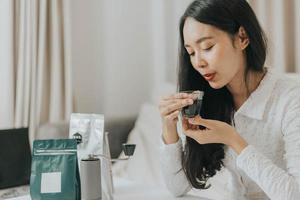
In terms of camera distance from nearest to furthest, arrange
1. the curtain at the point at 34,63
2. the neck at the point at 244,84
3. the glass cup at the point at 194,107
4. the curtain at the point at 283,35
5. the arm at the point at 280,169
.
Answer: the arm at the point at 280,169 < the glass cup at the point at 194,107 < the neck at the point at 244,84 < the curtain at the point at 34,63 < the curtain at the point at 283,35

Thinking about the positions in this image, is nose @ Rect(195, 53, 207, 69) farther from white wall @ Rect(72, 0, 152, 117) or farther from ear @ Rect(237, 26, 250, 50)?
white wall @ Rect(72, 0, 152, 117)

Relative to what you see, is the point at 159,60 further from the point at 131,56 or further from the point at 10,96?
the point at 10,96

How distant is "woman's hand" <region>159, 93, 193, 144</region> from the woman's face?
11 cm

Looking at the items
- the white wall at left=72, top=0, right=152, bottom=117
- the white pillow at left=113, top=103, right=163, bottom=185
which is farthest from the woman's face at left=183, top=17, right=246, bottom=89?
the white wall at left=72, top=0, right=152, bottom=117

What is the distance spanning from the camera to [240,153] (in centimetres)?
104

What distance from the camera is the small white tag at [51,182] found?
43.5 inches

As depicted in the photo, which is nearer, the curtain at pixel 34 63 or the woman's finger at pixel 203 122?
the woman's finger at pixel 203 122

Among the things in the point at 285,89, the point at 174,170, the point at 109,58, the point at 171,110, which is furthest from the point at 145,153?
the point at 285,89

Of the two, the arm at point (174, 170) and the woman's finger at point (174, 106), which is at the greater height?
the woman's finger at point (174, 106)

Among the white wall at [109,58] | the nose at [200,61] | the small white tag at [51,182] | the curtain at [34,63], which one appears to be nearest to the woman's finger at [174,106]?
the nose at [200,61]

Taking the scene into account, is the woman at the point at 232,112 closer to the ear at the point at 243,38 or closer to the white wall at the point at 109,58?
the ear at the point at 243,38

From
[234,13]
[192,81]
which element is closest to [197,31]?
[234,13]

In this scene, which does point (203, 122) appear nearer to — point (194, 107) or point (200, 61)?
point (194, 107)

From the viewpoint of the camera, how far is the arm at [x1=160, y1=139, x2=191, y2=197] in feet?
4.16
